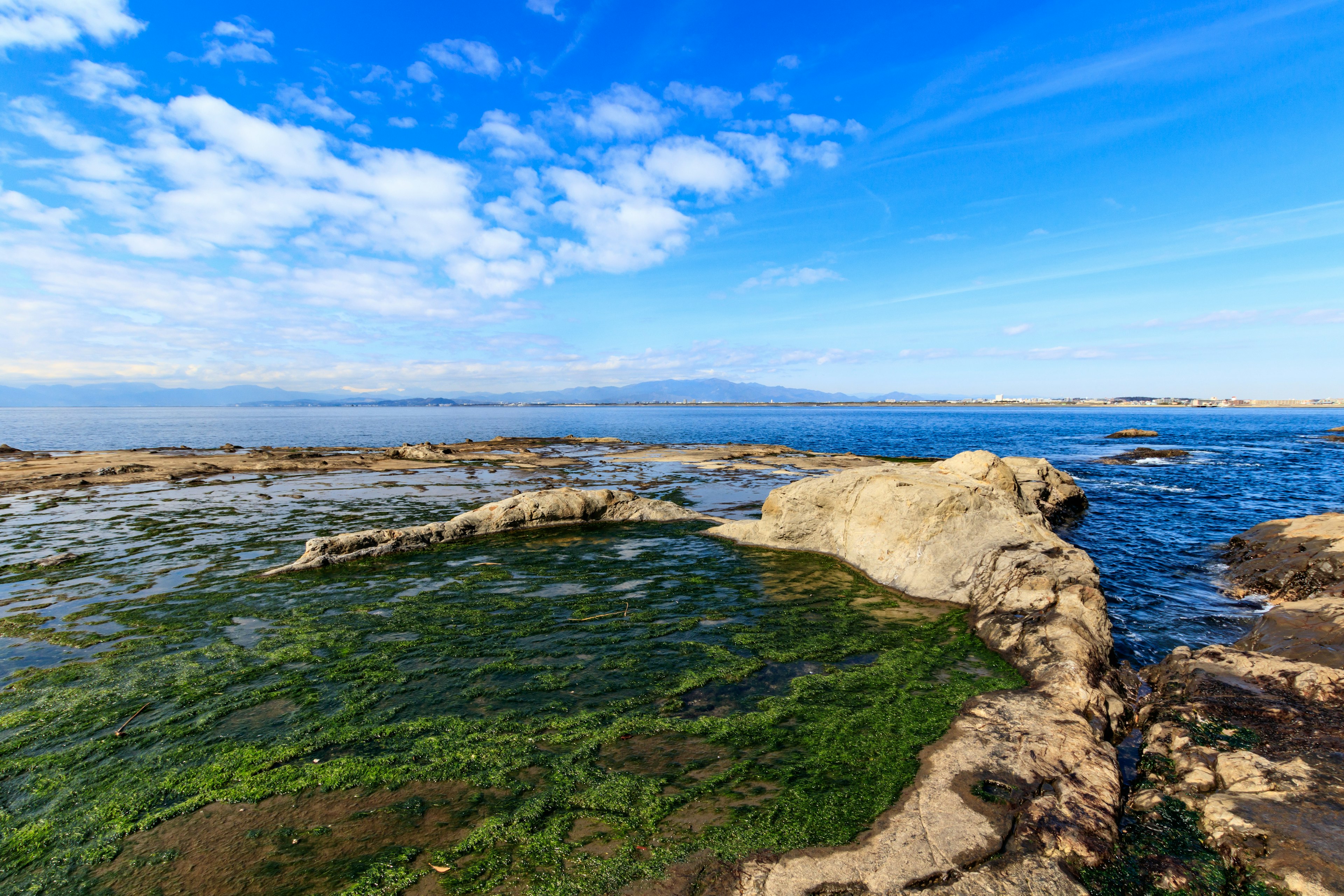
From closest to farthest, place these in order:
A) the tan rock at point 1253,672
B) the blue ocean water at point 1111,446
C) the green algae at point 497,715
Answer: the green algae at point 497,715
the tan rock at point 1253,672
the blue ocean water at point 1111,446

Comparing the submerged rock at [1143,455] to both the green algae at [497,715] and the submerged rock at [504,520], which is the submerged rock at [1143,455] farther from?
the green algae at [497,715]

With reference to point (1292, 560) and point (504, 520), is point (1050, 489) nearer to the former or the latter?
point (1292, 560)

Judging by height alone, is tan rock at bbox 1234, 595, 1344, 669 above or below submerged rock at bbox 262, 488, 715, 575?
below

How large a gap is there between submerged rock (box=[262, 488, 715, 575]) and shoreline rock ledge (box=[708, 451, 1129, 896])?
5.97 m

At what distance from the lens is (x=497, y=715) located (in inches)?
291

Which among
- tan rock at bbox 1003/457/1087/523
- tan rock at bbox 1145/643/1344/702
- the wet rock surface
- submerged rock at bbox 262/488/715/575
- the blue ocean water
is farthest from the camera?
tan rock at bbox 1003/457/1087/523

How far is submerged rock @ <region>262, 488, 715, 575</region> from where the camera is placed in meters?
14.2

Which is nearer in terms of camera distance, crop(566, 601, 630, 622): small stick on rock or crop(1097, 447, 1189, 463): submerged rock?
crop(566, 601, 630, 622): small stick on rock

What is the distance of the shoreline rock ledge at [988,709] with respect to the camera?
15.3 feet

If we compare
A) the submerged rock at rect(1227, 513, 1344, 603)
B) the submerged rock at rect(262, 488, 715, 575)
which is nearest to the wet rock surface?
the submerged rock at rect(1227, 513, 1344, 603)

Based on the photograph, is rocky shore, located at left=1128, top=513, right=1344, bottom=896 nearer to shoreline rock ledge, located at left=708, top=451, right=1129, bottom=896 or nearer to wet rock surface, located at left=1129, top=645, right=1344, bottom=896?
wet rock surface, located at left=1129, top=645, right=1344, bottom=896

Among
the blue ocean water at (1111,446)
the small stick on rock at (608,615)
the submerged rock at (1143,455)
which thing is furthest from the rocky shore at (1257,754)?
the submerged rock at (1143,455)

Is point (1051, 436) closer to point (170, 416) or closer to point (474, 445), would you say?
point (474, 445)

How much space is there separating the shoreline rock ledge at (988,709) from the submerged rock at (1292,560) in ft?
16.2
